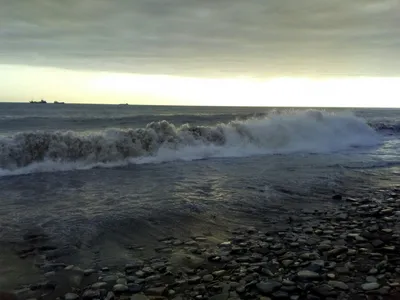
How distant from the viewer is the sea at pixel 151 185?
671 centimetres

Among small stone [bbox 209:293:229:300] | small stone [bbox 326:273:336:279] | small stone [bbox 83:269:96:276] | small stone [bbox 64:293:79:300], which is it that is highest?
small stone [bbox 326:273:336:279]

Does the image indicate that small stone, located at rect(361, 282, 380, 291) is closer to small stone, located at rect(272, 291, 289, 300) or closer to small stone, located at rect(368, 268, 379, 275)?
small stone, located at rect(368, 268, 379, 275)

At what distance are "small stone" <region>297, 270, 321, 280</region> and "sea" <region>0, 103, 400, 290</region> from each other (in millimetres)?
2171

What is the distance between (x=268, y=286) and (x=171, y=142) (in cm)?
1542

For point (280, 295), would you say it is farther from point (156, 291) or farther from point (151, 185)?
point (151, 185)

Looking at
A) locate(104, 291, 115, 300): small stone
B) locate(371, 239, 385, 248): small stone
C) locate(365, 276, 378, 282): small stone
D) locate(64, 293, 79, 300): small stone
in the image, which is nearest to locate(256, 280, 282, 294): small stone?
locate(365, 276, 378, 282): small stone

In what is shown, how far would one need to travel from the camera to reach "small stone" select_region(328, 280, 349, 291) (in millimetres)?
4574

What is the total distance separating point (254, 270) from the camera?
5.14m

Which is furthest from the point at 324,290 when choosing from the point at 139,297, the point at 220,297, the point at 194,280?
the point at 139,297

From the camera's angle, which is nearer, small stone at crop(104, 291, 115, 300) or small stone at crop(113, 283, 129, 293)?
small stone at crop(104, 291, 115, 300)

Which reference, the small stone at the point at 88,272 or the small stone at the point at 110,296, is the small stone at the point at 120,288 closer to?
the small stone at the point at 110,296

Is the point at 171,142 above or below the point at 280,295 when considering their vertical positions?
above

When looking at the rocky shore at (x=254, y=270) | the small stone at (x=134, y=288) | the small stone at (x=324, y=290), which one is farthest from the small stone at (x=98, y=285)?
the small stone at (x=324, y=290)

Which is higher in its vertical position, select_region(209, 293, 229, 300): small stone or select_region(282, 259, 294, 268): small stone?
select_region(282, 259, 294, 268): small stone
